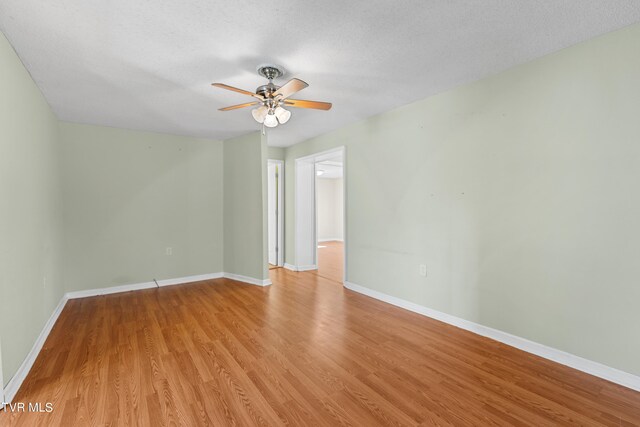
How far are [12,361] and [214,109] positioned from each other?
2.75m

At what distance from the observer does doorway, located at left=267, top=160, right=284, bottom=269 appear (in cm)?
566

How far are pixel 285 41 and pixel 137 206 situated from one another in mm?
3519

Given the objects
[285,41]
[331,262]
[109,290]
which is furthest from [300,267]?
[285,41]

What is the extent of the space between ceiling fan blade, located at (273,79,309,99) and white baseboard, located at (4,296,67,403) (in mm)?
2626

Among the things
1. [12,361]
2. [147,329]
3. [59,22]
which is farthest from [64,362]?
[59,22]

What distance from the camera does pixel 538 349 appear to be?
2.33m

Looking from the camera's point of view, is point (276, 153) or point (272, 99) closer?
point (272, 99)

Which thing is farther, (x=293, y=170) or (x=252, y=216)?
(x=293, y=170)

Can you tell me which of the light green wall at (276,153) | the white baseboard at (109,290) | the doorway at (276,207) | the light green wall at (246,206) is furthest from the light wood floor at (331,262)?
the white baseboard at (109,290)

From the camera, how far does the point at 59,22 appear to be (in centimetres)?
181

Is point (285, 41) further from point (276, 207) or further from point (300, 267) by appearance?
point (300, 267)

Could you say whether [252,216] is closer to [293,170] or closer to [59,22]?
[293,170]

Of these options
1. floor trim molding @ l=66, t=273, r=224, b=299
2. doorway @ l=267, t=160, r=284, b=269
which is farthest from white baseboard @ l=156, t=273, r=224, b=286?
doorway @ l=267, t=160, r=284, b=269

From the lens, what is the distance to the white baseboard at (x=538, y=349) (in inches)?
76.9
